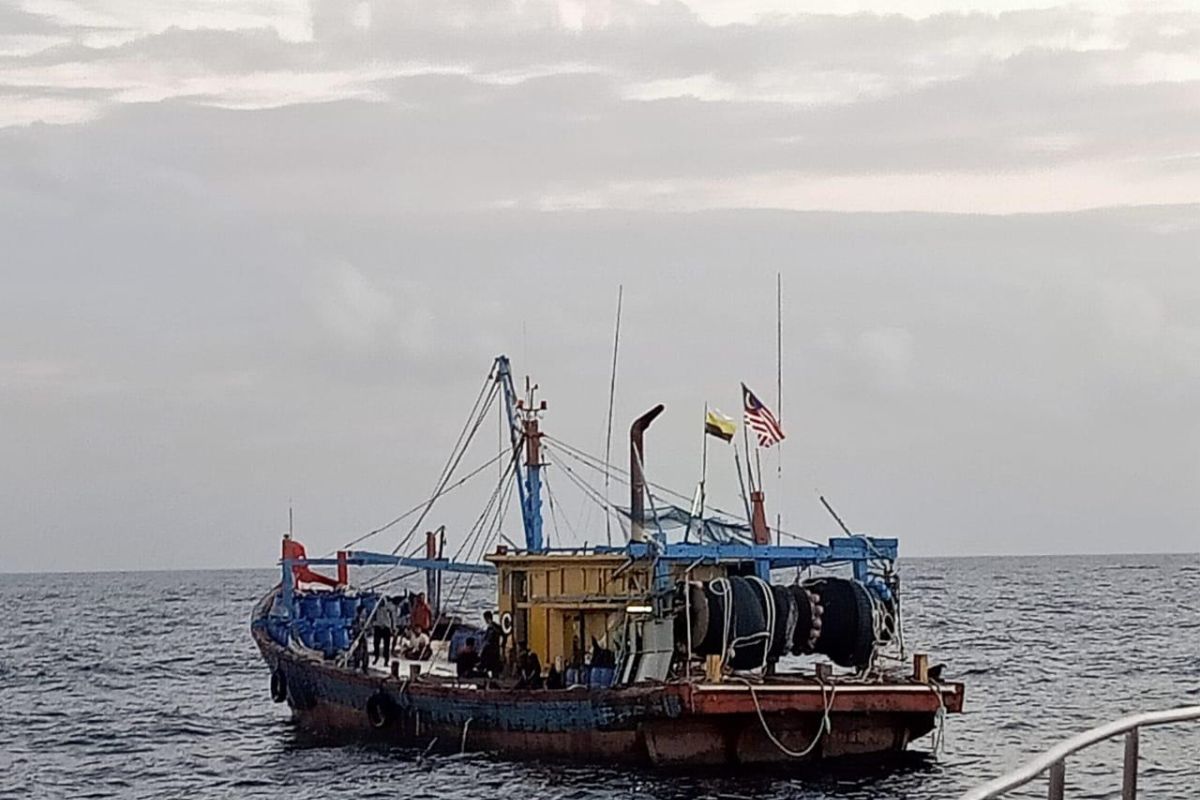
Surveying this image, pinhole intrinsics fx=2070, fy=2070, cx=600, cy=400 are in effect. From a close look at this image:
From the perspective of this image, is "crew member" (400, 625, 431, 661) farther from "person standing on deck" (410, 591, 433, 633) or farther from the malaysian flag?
the malaysian flag

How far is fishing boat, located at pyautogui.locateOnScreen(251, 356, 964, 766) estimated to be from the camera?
30078mm

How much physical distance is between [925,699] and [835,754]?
5.12 ft

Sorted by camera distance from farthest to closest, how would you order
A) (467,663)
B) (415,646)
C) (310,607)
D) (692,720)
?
(310,607) → (415,646) → (467,663) → (692,720)

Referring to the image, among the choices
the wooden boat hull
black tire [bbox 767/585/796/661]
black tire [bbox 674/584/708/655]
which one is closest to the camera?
the wooden boat hull

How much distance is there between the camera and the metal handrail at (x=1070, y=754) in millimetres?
6242

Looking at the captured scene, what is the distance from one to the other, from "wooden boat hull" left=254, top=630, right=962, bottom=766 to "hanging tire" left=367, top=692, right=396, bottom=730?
219 centimetres

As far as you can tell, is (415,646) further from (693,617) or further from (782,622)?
(782,622)

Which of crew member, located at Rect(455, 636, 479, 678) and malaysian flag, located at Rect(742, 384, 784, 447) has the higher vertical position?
malaysian flag, located at Rect(742, 384, 784, 447)

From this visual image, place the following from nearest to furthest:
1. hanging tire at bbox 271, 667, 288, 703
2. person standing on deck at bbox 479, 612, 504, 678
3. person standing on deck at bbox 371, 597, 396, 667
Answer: person standing on deck at bbox 479, 612, 504, 678, person standing on deck at bbox 371, 597, 396, 667, hanging tire at bbox 271, 667, 288, 703

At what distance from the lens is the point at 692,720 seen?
29.8 m

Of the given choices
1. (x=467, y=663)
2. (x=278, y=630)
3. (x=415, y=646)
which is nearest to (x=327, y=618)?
(x=278, y=630)

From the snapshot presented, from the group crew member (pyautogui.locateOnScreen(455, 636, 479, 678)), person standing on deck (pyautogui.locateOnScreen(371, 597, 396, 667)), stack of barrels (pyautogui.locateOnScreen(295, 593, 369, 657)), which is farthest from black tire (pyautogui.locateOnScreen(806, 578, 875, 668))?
stack of barrels (pyautogui.locateOnScreen(295, 593, 369, 657))

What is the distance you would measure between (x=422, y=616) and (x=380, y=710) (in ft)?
34.4

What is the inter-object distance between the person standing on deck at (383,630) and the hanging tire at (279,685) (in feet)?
6.46
